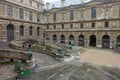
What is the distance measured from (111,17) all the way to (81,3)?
11.5m

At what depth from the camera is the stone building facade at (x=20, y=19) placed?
3141cm

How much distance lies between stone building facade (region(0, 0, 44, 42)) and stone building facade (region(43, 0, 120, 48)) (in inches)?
182

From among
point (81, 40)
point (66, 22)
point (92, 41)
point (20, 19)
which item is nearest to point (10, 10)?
point (20, 19)

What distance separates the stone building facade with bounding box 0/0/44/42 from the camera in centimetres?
3141

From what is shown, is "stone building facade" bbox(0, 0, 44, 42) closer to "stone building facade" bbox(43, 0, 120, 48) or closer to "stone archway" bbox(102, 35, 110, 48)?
"stone building facade" bbox(43, 0, 120, 48)

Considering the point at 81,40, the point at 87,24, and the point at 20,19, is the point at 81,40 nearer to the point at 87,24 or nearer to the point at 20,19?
the point at 87,24

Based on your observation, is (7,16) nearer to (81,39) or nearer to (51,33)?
(51,33)

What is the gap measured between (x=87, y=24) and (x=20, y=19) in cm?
2146

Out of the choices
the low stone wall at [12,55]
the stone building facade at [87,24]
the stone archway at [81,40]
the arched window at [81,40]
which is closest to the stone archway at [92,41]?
the stone building facade at [87,24]

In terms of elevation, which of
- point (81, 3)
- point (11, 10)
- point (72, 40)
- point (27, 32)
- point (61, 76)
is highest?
point (81, 3)

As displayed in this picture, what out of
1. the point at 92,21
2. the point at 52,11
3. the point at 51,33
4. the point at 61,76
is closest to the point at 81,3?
the point at 92,21

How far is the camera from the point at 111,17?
34.4 meters

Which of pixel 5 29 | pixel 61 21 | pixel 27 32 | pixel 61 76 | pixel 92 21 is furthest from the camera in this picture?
pixel 61 21

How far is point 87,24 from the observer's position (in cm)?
3812
